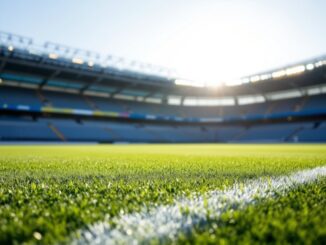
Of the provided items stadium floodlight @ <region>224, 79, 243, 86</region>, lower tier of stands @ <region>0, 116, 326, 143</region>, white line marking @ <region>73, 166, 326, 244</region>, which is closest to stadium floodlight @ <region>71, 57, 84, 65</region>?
lower tier of stands @ <region>0, 116, 326, 143</region>

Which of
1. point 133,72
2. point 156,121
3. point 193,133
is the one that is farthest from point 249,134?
point 133,72

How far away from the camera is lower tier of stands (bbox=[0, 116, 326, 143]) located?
1101 inches

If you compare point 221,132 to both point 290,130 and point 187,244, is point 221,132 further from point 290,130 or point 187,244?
point 187,244

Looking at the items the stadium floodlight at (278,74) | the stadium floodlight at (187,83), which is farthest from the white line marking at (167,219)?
the stadium floodlight at (187,83)

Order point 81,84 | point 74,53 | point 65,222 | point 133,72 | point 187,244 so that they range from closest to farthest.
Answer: point 187,244 → point 65,222 → point 74,53 → point 133,72 → point 81,84

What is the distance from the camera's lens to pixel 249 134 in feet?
122

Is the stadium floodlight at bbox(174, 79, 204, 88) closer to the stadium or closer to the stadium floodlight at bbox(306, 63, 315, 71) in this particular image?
the stadium

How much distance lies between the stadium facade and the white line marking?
26.0m

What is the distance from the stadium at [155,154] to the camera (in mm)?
1087

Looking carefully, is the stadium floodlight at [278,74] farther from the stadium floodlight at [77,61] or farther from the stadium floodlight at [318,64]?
the stadium floodlight at [77,61]

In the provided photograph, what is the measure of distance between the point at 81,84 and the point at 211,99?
20086mm

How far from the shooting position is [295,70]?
2848cm

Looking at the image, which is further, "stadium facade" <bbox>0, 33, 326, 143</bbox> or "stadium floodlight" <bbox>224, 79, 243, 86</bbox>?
"stadium floodlight" <bbox>224, 79, 243, 86</bbox>

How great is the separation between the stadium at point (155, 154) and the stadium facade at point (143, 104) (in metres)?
0.14
